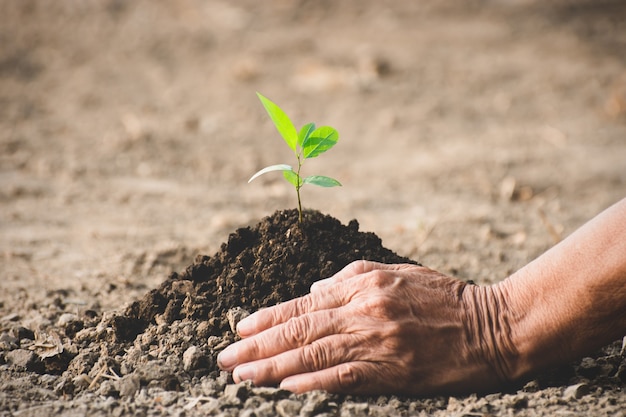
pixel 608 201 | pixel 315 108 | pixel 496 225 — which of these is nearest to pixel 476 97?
pixel 315 108

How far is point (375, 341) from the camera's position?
1.93 m

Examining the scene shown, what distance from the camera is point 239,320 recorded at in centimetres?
213

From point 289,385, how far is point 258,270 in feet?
1.44

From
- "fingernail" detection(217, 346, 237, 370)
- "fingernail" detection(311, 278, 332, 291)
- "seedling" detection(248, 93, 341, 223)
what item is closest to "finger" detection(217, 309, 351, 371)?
"fingernail" detection(217, 346, 237, 370)

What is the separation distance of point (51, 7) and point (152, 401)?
22.2 feet

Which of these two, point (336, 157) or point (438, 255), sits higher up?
point (336, 157)

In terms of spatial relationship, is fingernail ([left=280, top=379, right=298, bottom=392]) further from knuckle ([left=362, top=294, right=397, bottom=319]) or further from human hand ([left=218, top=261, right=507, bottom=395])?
knuckle ([left=362, top=294, right=397, bottom=319])

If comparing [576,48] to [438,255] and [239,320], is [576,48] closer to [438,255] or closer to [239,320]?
[438,255]

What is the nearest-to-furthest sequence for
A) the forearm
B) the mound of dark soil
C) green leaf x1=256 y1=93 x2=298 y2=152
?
the forearm → green leaf x1=256 y1=93 x2=298 y2=152 → the mound of dark soil

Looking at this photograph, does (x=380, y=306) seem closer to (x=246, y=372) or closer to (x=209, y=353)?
(x=246, y=372)

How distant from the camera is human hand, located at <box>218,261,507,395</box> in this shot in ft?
6.33

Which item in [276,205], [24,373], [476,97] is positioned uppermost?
[476,97]

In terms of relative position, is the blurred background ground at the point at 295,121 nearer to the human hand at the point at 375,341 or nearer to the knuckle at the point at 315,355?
the human hand at the point at 375,341

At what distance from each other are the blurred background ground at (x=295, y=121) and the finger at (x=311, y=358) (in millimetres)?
979
